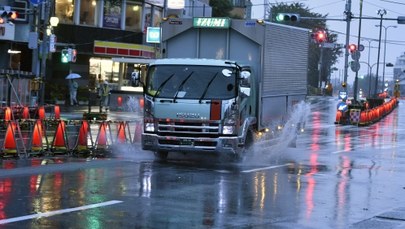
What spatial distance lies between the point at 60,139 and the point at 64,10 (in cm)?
3044

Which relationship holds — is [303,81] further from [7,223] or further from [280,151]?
[7,223]

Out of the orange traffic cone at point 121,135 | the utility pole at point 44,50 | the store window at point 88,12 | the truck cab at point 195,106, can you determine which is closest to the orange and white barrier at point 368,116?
the utility pole at point 44,50

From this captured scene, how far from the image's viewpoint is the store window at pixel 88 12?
46281 millimetres

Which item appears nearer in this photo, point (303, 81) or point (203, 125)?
point (203, 125)

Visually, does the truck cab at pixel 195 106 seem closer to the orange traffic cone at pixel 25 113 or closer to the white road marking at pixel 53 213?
the white road marking at pixel 53 213

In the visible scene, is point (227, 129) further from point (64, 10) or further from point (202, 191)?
point (64, 10)

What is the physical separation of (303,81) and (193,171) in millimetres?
7814

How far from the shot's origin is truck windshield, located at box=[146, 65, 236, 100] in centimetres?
1532

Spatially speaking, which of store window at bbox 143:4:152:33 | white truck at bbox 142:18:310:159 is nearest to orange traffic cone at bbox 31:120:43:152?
white truck at bbox 142:18:310:159

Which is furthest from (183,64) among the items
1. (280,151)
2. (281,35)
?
(280,151)

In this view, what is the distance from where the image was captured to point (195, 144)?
15344mm

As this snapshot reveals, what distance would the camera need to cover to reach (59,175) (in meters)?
13.3

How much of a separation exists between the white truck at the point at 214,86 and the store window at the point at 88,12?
1160 inches

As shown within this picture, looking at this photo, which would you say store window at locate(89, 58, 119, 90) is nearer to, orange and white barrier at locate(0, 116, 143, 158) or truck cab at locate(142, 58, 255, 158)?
orange and white barrier at locate(0, 116, 143, 158)
